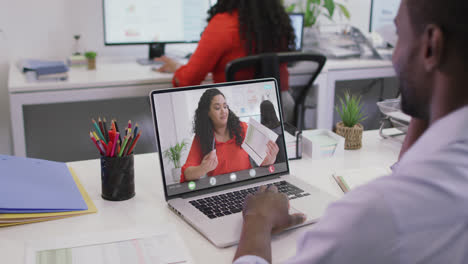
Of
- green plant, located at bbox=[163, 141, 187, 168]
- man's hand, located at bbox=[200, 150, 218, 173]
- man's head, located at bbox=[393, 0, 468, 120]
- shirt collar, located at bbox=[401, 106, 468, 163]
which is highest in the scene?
man's head, located at bbox=[393, 0, 468, 120]

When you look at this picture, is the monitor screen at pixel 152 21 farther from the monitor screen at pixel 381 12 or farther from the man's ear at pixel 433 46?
the man's ear at pixel 433 46

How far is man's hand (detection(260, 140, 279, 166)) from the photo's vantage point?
119 cm

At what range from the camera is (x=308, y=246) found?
604 millimetres

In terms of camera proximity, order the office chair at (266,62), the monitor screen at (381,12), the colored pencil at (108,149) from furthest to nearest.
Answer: the monitor screen at (381,12)
the office chair at (266,62)
the colored pencil at (108,149)

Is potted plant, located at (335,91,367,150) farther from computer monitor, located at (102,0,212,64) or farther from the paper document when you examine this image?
computer monitor, located at (102,0,212,64)

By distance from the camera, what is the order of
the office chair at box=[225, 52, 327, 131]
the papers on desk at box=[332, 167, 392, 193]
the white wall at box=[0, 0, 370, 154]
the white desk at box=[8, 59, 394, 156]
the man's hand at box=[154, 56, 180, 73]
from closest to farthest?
the papers on desk at box=[332, 167, 392, 193] < the office chair at box=[225, 52, 327, 131] < the white desk at box=[8, 59, 394, 156] < the man's hand at box=[154, 56, 180, 73] < the white wall at box=[0, 0, 370, 154]

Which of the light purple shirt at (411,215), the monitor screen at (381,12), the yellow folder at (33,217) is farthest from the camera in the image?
the monitor screen at (381,12)

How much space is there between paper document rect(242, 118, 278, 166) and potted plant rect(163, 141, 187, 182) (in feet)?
0.54

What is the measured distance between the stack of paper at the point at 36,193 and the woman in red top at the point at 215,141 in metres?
0.25

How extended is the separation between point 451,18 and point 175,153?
26.3 inches

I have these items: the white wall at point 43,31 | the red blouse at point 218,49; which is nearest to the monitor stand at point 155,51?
the white wall at point 43,31

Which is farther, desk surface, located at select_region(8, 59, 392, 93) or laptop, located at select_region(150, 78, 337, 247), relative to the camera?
desk surface, located at select_region(8, 59, 392, 93)

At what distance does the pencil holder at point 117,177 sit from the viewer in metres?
1.07

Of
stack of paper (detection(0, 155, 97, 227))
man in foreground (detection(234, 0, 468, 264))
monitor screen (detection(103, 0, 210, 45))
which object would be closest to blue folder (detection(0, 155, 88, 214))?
stack of paper (detection(0, 155, 97, 227))
